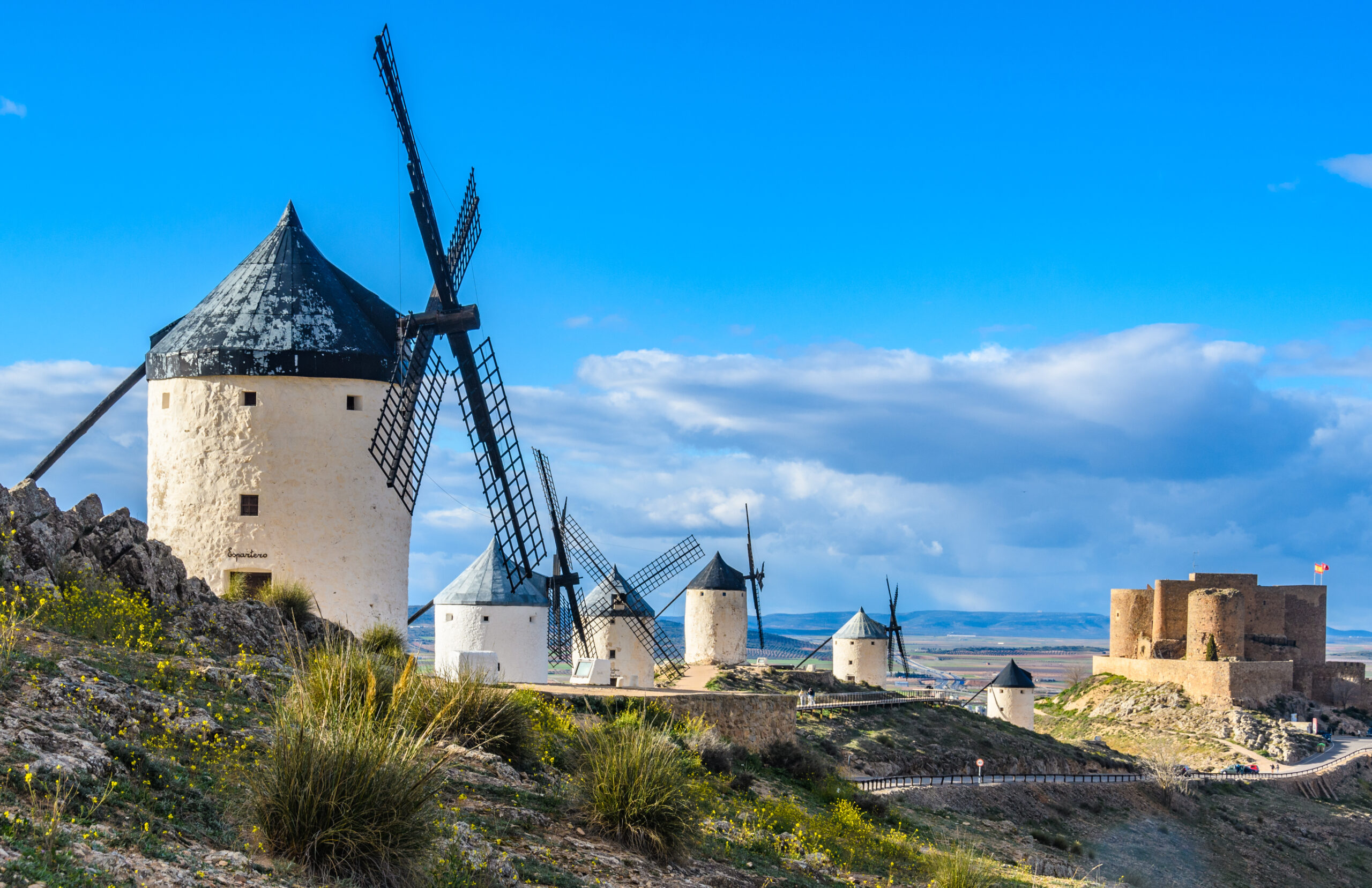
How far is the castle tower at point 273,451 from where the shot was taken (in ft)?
66.8

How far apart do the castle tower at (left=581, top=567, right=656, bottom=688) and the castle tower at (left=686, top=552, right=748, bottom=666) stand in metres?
9.38

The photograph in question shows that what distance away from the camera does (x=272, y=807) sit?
7.64m

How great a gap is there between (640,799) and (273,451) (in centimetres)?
1230

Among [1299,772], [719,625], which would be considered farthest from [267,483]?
[1299,772]

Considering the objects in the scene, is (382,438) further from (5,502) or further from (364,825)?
(364,825)

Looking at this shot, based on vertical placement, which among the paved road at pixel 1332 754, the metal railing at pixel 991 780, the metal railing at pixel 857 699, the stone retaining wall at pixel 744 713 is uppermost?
the stone retaining wall at pixel 744 713

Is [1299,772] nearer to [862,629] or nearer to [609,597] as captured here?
[862,629]

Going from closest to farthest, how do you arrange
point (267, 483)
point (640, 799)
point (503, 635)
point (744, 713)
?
point (640, 799) → point (267, 483) → point (744, 713) → point (503, 635)

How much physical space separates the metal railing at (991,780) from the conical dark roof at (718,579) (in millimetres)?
15612

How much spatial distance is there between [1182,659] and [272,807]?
2406 inches

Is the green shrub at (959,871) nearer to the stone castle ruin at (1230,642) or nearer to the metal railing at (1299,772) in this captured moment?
the metal railing at (1299,772)

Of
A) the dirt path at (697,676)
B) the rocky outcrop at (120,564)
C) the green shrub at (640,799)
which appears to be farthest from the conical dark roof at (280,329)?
the dirt path at (697,676)

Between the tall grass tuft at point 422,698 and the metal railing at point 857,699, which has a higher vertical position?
the tall grass tuft at point 422,698

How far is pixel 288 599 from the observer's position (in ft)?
60.3
